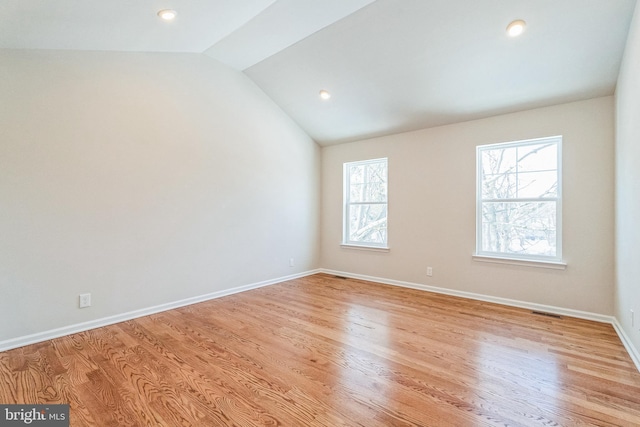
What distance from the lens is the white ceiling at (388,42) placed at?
2.39 meters

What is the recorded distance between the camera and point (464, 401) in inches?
70.4

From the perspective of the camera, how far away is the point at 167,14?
246cm

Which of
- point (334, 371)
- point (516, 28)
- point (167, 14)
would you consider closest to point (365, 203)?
point (516, 28)

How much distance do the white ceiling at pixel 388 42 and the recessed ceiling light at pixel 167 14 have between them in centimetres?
7

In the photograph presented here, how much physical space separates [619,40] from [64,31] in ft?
14.9

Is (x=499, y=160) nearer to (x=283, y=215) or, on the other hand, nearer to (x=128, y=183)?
(x=283, y=215)

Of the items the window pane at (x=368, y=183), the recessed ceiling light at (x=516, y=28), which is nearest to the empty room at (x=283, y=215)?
the recessed ceiling light at (x=516, y=28)

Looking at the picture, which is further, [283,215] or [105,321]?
[283,215]

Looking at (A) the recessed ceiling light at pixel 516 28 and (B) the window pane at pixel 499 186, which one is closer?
(A) the recessed ceiling light at pixel 516 28

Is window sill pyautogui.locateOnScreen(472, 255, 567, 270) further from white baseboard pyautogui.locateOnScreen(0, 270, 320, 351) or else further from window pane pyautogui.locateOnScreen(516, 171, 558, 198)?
white baseboard pyautogui.locateOnScreen(0, 270, 320, 351)

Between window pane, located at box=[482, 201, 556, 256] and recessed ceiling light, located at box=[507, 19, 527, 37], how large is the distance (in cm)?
190

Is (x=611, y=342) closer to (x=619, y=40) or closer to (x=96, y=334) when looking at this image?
(x=619, y=40)

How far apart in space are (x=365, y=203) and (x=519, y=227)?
222 cm

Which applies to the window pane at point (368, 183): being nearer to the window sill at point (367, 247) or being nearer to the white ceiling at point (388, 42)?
the window sill at point (367, 247)
